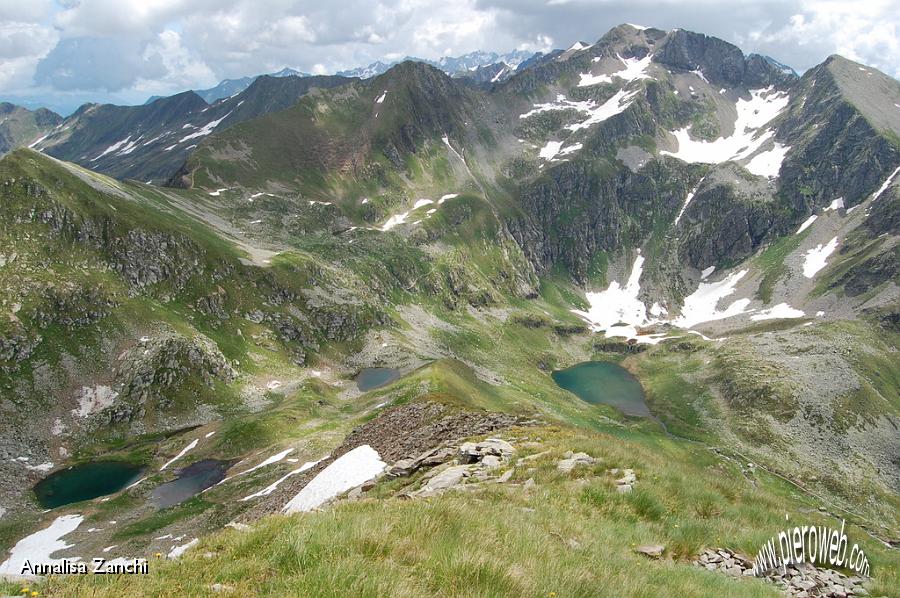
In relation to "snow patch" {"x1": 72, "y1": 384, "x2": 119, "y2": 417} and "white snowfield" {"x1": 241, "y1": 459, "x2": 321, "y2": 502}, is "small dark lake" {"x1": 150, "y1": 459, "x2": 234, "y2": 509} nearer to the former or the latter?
"white snowfield" {"x1": 241, "y1": 459, "x2": 321, "y2": 502}

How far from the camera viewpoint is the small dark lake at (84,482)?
238 feet

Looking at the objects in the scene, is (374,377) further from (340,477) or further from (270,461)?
(340,477)

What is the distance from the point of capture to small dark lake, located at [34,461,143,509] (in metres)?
72.4

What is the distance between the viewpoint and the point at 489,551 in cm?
783

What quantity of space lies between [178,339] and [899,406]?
586 feet

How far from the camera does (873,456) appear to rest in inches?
4296

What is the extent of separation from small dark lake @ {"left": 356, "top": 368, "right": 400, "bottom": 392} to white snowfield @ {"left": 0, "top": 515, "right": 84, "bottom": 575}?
63.3 m

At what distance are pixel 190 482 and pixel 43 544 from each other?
1678 cm

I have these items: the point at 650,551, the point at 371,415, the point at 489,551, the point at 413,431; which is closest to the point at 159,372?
the point at 371,415

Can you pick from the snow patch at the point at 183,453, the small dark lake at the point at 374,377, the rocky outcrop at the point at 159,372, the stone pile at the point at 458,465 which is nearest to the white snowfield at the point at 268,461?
the snow patch at the point at 183,453

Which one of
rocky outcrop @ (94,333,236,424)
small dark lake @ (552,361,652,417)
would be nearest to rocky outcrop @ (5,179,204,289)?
rocky outcrop @ (94,333,236,424)

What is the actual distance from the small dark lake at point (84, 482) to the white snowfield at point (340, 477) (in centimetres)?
5982

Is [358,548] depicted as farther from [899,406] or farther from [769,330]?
[769,330]

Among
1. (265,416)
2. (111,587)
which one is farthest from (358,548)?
(265,416)
